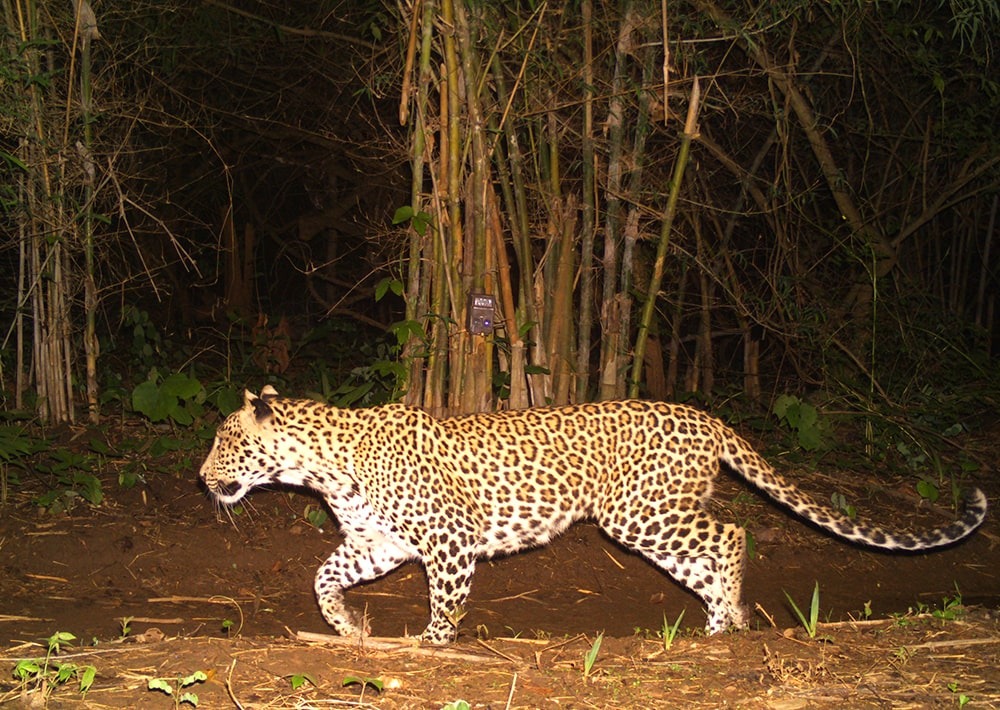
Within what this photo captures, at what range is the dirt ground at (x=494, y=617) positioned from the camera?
399 centimetres

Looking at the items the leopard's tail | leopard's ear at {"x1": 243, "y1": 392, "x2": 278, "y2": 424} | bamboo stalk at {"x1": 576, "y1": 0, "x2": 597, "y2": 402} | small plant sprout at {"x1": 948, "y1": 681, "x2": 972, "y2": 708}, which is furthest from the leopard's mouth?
small plant sprout at {"x1": 948, "y1": 681, "x2": 972, "y2": 708}

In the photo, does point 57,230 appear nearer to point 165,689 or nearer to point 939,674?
point 165,689

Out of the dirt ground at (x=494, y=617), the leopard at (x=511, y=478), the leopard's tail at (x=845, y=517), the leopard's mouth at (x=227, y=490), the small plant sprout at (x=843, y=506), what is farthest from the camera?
the small plant sprout at (x=843, y=506)

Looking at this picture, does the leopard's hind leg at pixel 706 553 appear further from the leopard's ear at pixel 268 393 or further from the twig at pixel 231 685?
the twig at pixel 231 685

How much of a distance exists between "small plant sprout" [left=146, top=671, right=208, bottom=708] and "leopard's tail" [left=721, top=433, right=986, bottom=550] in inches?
125

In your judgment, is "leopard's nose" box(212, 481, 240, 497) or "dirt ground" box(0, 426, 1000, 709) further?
"leopard's nose" box(212, 481, 240, 497)

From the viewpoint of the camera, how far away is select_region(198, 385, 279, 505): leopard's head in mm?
5832

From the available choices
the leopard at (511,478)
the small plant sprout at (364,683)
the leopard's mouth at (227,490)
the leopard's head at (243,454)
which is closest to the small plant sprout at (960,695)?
the leopard at (511,478)

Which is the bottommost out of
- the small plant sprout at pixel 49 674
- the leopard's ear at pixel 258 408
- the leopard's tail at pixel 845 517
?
the small plant sprout at pixel 49 674

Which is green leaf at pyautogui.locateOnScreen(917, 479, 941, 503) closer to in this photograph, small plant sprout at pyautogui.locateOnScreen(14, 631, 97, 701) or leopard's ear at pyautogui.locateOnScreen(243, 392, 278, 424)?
leopard's ear at pyautogui.locateOnScreen(243, 392, 278, 424)

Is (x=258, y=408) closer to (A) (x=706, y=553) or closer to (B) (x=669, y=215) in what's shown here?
(A) (x=706, y=553)

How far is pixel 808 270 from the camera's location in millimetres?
9312

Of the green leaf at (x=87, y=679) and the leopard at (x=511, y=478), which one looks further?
the leopard at (x=511, y=478)

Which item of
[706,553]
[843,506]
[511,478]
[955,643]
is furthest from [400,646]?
[843,506]
